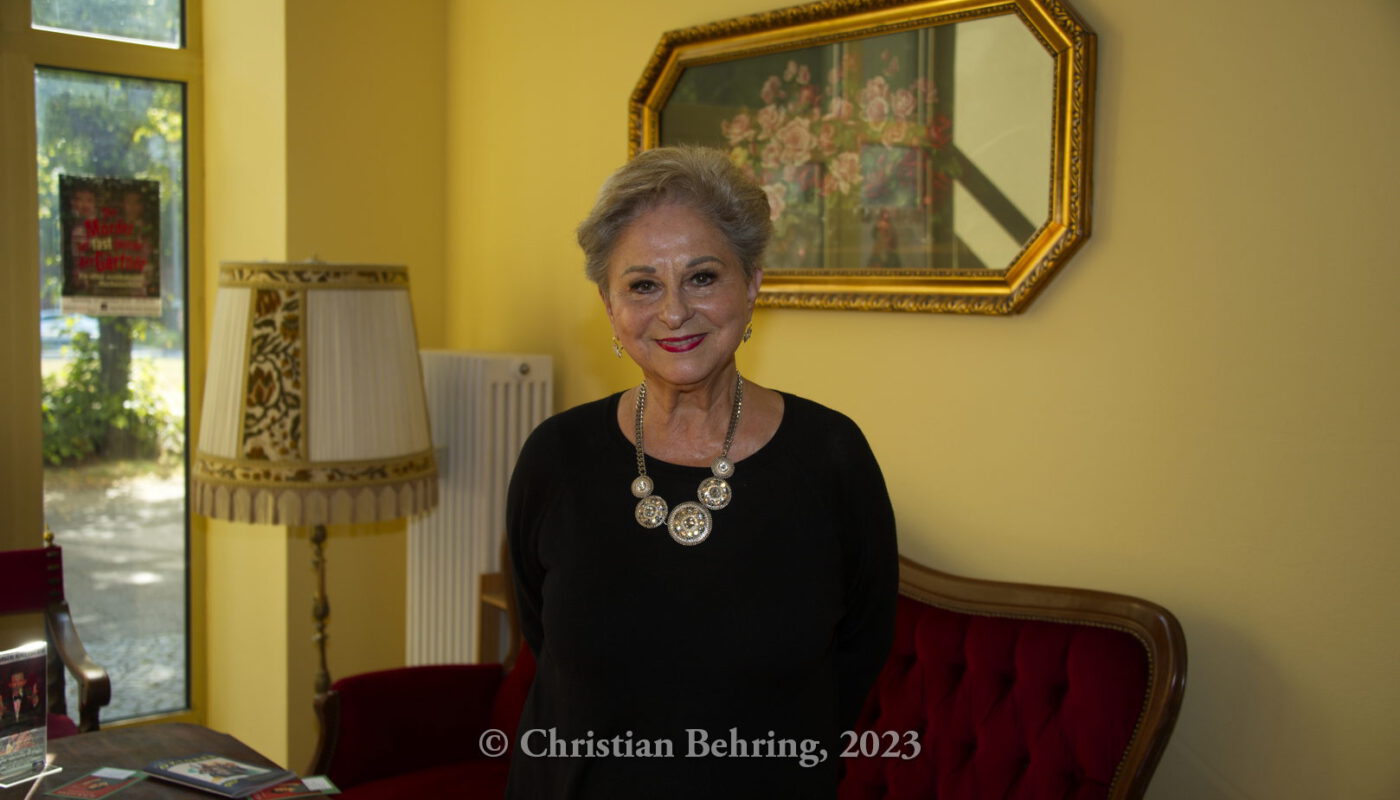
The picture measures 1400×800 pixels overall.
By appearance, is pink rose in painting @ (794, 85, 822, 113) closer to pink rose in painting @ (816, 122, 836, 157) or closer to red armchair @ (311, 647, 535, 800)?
pink rose in painting @ (816, 122, 836, 157)

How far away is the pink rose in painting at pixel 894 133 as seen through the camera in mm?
2303

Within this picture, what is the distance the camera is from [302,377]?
8.90 feet

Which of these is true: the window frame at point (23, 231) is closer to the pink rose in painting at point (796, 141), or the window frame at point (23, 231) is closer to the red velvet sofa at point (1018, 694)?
the pink rose in painting at point (796, 141)

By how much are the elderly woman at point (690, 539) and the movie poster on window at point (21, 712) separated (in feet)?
2.81

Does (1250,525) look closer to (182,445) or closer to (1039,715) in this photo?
(1039,715)

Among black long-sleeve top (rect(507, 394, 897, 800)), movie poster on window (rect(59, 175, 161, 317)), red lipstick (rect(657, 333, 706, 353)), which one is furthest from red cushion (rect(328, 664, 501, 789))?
movie poster on window (rect(59, 175, 161, 317))

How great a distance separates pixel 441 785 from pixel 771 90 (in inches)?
66.5

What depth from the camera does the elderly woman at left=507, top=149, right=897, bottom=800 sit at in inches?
54.3

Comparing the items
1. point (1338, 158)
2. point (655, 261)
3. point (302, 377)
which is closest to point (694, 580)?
point (655, 261)

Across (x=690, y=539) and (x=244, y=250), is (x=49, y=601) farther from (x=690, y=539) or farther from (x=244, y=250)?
(x=690, y=539)

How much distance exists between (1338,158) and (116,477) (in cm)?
350

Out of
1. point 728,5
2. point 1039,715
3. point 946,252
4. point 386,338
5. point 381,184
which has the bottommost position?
point 1039,715

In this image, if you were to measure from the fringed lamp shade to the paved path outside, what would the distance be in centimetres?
114

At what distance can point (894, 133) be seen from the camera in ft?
7.61
